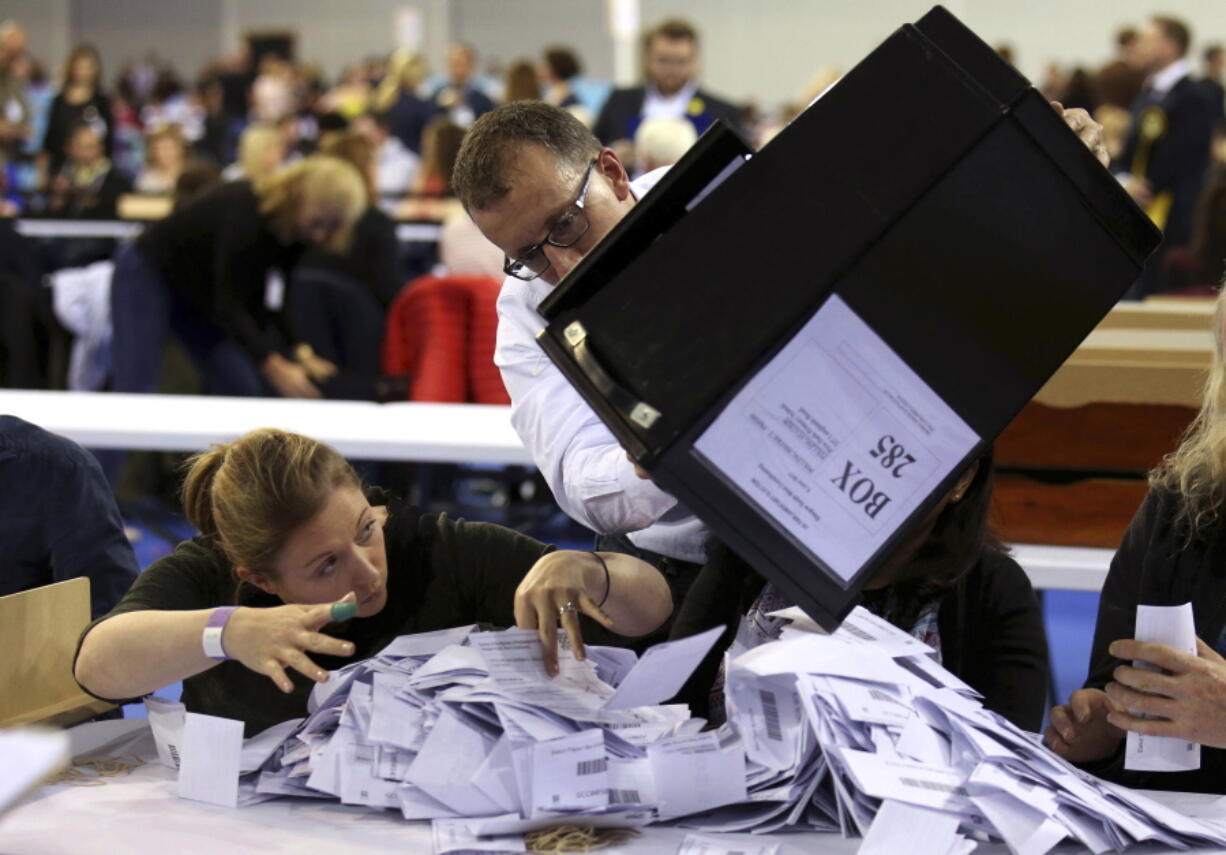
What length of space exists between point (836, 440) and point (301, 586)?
73 centimetres

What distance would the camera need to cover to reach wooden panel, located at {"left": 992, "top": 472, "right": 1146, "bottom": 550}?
257 cm

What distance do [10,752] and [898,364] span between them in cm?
74

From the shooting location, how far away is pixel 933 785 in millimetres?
1214

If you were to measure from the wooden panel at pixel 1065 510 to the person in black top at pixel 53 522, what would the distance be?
5.03 feet

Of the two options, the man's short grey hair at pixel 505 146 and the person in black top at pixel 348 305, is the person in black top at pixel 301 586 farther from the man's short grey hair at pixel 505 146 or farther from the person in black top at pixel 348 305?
the person in black top at pixel 348 305

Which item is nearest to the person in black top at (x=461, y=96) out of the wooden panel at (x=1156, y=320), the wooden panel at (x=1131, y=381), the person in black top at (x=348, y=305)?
the person in black top at (x=348, y=305)

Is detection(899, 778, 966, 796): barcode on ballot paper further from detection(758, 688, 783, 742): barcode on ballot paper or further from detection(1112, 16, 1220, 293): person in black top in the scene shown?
detection(1112, 16, 1220, 293): person in black top

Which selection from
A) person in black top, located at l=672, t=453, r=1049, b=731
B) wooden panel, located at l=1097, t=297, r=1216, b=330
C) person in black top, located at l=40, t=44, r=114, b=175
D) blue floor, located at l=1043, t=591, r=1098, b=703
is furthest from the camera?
person in black top, located at l=40, t=44, r=114, b=175

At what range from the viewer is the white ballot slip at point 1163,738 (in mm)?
1318

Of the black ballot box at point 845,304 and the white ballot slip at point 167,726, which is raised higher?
the black ballot box at point 845,304

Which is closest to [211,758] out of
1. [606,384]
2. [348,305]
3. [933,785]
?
[606,384]

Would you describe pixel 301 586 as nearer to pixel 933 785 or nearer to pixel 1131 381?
pixel 933 785

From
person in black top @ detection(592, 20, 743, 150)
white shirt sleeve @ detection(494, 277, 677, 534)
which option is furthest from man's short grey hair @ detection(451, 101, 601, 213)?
person in black top @ detection(592, 20, 743, 150)

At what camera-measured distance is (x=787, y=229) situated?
3.70 ft
